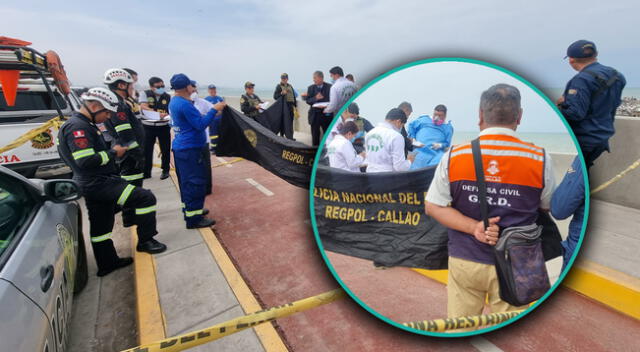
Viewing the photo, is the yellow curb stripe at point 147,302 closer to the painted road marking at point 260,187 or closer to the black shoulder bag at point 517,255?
the black shoulder bag at point 517,255

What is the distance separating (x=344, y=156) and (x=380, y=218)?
310 mm

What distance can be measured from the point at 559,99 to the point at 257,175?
19.6 ft

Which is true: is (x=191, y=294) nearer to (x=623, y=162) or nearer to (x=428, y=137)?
(x=428, y=137)

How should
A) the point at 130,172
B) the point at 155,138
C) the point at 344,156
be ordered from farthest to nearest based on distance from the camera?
the point at 155,138 → the point at 130,172 → the point at 344,156

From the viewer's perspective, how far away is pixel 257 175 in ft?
21.7

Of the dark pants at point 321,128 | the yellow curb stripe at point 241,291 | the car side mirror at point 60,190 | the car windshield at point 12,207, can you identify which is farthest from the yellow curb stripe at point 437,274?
the car side mirror at point 60,190

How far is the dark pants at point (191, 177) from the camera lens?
144 inches

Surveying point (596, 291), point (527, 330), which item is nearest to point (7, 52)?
point (527, 330)

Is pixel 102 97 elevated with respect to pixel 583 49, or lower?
lower

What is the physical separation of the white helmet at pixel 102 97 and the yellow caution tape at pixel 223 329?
2.45 m

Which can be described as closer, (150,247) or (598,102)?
(598,102)

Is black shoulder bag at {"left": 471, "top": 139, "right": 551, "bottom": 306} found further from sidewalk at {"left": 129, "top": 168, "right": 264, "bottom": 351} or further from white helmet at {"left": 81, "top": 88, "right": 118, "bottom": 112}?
white helmet at {"left": 81, "top": 88, "right": 118, "bottom": 112}

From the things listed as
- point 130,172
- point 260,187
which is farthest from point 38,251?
point 260,187

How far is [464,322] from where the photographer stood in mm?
1317
